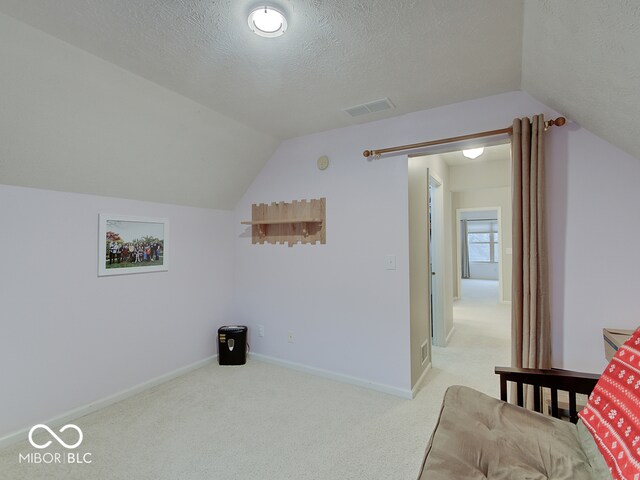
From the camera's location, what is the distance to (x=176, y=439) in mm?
2061

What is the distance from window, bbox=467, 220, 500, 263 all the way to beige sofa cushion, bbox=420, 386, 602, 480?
10.7 metres

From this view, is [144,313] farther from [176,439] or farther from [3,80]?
[3,80]

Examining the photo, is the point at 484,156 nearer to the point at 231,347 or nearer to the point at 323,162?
the point at 323,162

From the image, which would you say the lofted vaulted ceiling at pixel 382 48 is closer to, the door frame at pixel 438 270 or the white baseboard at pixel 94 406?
the door frame at pixel 438 270

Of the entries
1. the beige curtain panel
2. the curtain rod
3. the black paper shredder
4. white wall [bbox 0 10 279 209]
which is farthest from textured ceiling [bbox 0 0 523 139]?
the black paper shredder

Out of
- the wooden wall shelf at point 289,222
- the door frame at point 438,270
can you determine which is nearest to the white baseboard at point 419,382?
the door frame at point 438,270

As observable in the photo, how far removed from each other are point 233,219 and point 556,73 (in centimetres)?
309

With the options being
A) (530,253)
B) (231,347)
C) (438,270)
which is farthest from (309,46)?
(438,270)

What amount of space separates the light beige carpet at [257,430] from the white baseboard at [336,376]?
6 cm

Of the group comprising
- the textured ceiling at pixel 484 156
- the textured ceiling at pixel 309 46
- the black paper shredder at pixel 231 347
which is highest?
the textured ceiling at pixel 484 156

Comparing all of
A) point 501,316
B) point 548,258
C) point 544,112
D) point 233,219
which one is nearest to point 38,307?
point 233,219

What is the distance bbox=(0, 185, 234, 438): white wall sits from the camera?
2062mm

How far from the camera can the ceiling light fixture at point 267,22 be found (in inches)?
57.3

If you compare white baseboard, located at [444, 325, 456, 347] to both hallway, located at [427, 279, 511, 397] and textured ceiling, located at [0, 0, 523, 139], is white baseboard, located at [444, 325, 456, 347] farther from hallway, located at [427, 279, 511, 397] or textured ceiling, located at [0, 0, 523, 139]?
textured ceiling, located at [0, 0, 523, 139]
